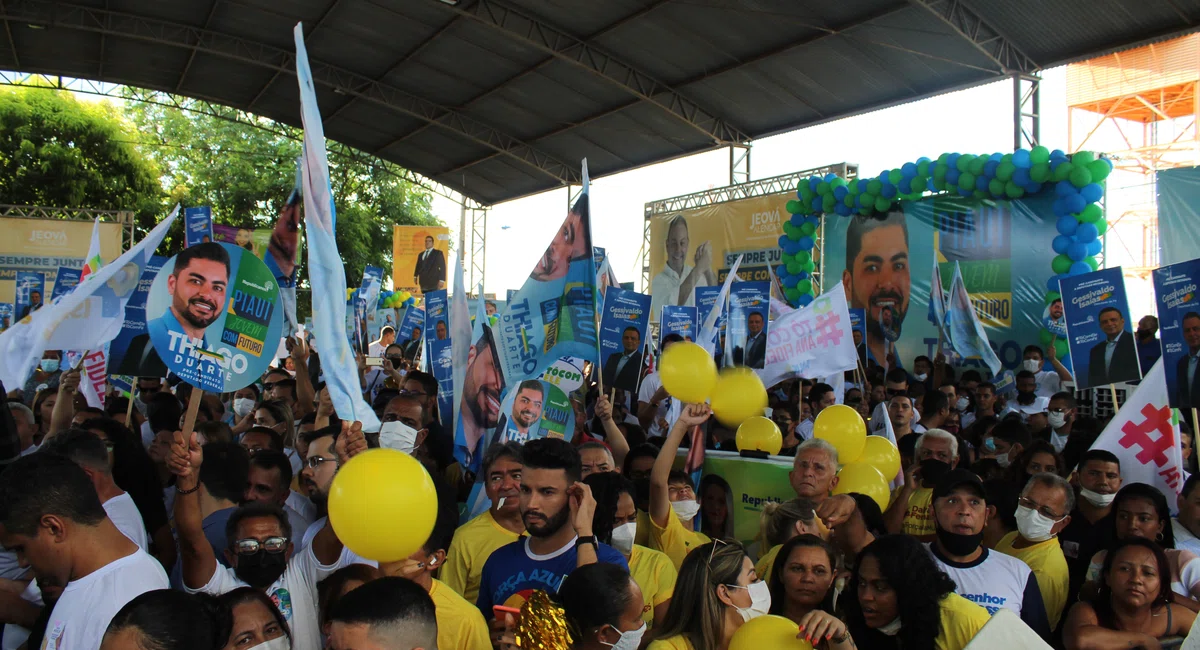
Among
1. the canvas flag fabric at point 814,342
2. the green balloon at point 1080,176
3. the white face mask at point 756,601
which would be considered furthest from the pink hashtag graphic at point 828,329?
the green balloon at point 1080,176

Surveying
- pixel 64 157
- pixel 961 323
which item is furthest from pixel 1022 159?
pixel 64 157

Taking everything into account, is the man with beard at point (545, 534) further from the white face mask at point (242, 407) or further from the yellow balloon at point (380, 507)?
the white face mask at point (242, 407)

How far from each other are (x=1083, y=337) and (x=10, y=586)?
277 inches

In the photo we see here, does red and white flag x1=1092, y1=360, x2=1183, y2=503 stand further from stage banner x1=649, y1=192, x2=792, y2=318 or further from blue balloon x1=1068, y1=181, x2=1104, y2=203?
stage banner x1=649, y1=192, x2=792, y2=318

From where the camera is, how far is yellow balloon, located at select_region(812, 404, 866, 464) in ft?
17.1

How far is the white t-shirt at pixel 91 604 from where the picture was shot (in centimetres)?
238

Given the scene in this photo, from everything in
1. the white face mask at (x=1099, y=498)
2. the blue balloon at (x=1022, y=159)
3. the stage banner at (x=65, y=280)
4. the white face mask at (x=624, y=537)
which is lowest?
the white face mask at (x=624, y=537)

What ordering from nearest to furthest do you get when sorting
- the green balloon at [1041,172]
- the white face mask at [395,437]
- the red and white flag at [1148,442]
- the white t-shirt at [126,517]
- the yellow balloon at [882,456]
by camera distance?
the white t-shirt at [126,517] < the white face mask at [395,437] < the red and white flag at [1148,442] < the yellow balloon at [882,456] < the green balloon at [1041,172]

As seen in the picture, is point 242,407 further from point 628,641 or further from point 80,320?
point 628,641

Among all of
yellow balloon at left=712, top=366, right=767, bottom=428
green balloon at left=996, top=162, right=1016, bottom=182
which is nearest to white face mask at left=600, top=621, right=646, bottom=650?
yellow balloon at left=712, top=366, right=767, bottom=428

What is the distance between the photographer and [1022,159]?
458 inches

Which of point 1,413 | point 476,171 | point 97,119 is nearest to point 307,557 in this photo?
point 1,413

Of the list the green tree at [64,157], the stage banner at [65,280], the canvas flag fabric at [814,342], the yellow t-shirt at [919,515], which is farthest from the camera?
the green tree at [64,157]

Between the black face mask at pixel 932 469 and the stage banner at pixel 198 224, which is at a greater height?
the stage banner at pixel 198 224
